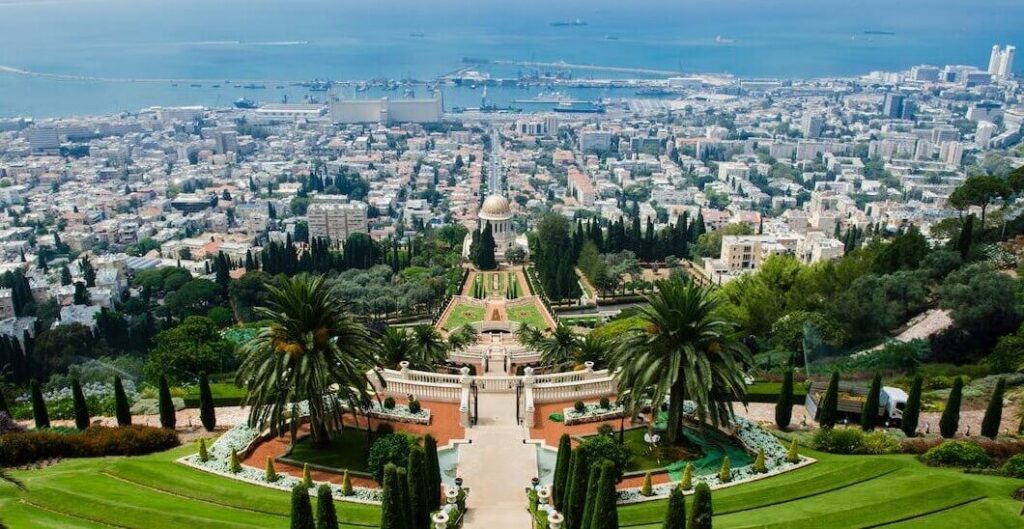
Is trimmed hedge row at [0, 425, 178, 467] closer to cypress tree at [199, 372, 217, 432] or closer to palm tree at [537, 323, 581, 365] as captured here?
cypress tree at [199, 372, 217, 432]

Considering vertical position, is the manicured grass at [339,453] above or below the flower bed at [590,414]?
below

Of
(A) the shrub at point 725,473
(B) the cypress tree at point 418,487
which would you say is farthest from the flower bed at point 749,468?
(B) the cypress tree at point 418,487

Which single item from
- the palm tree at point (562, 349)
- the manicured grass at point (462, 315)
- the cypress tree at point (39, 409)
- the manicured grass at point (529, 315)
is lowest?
the manicured grass at point (462, 315)

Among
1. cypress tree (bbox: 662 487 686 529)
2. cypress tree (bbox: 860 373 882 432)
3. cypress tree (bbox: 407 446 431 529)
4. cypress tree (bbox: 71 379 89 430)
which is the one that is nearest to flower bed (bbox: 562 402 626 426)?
cypress tree (bbox: 860 373 882 432)

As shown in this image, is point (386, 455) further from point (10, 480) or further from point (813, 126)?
point (813, 126)

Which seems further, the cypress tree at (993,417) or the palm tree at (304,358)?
the cypress tree at (993,417)

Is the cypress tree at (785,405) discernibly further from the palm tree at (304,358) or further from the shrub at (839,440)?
the palm tree at (304,358)

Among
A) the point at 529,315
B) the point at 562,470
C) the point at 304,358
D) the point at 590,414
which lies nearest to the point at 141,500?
the point at 304,358
